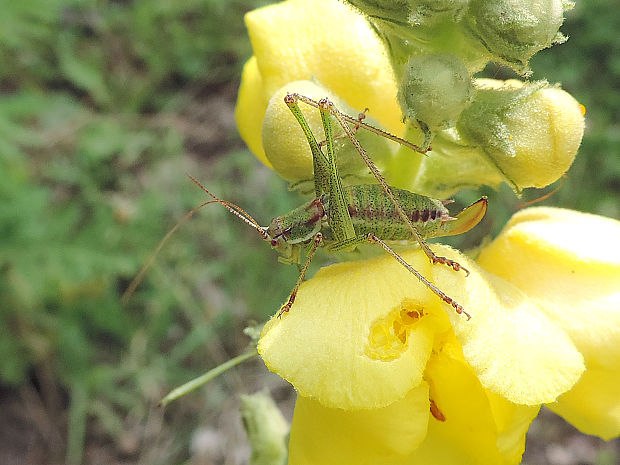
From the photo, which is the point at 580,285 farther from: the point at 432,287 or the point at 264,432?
the point at 264,432

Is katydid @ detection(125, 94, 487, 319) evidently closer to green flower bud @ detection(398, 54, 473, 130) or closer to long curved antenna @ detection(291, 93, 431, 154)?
long curved antenna @ detection(291, 93, 431, 154)

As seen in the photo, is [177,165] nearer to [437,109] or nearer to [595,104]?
[595,104]

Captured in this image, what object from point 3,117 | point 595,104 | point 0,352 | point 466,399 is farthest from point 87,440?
point 595,104

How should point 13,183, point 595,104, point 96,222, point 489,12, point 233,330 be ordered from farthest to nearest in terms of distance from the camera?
point 595,104 → point 233,330 → point 96,222 → point 13,183 → point 489,12

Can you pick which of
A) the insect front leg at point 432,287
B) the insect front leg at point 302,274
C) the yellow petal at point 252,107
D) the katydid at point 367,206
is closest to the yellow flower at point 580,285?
the katydid at point 367,206

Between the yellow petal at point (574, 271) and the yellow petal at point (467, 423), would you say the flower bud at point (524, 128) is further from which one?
the yellow petal at point (467, 423)

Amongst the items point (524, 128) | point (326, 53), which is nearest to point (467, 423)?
point (524, 128)

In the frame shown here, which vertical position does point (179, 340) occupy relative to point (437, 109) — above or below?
below
